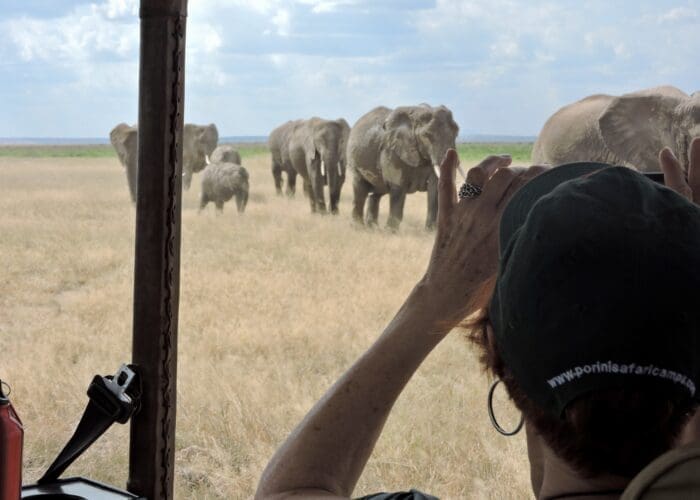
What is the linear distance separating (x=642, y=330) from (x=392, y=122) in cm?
786

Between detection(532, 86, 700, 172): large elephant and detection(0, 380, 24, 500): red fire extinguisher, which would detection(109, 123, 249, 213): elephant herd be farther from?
detection(0, 380, 24, 500): red fire extinguisher

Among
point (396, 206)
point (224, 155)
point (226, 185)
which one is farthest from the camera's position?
point (224, 155)

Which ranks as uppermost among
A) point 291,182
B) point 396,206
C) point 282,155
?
point 282,155

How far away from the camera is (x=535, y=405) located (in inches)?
16.9

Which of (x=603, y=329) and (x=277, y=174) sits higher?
(x=603, y=329)

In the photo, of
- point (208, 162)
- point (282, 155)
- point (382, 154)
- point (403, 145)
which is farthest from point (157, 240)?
point (282, 155)

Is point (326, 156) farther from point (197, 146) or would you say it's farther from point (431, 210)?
point (197, 146)

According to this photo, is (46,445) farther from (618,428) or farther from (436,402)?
(618,428)

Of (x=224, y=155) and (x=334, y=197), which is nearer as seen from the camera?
(x=334, y=197)

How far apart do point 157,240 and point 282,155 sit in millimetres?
12918

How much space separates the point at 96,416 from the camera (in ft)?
3.22

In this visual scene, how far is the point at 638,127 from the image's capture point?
18.0 feet

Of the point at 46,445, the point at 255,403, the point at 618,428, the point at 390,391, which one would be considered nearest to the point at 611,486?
the point at 618,428

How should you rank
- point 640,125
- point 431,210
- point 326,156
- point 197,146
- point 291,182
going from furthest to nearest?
point 291,182 → point 197,146 → point 326,156 → point 431,210 → point 640,125
